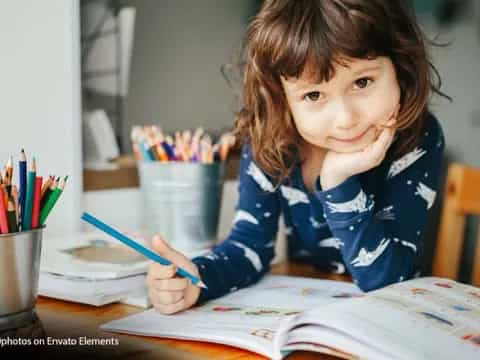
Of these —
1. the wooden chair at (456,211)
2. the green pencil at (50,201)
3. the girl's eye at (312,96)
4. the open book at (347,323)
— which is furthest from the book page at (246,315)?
the wooden chair at (456,211)

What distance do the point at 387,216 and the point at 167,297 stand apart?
1.06 ft

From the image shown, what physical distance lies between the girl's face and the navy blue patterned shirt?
6 cm

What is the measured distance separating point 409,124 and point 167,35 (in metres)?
0.54

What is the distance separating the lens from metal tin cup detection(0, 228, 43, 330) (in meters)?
0.50

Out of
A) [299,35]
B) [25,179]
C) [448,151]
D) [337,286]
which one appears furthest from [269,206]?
[448,151]

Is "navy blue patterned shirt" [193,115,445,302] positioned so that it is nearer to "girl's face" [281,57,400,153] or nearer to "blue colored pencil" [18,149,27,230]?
"girl's face" [281,57,400,153]

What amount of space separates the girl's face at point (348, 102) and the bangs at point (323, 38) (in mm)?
12

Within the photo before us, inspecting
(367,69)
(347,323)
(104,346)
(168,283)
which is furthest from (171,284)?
(367,69)

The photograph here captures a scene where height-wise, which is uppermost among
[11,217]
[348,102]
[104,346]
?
[348,102]

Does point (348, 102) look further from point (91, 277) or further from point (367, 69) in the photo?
point (91, 277)

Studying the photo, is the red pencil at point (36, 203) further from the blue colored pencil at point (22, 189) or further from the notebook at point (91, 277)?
A: the notebook at point (91, 277)

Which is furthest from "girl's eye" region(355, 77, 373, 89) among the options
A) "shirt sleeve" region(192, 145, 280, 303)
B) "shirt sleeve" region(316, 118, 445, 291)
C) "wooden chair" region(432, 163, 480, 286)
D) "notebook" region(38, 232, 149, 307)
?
"wooden chair" region(432, 163, 480, 286)

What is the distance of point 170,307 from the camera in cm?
63

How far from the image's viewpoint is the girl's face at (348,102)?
64cm
